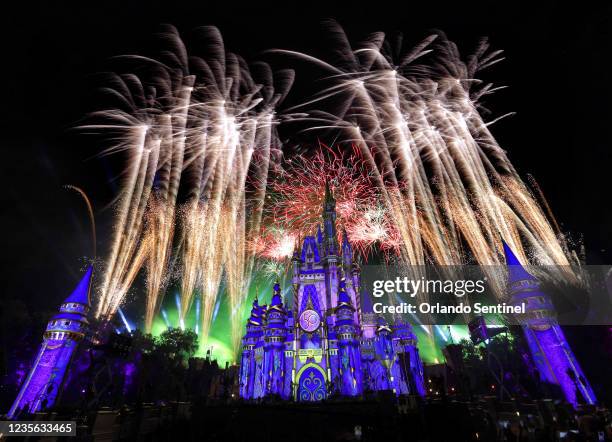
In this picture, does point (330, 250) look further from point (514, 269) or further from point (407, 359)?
point (514, 269)

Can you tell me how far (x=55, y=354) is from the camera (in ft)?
125

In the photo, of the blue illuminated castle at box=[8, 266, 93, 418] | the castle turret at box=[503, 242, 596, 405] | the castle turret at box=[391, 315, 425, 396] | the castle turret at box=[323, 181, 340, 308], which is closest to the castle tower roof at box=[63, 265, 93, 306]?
the blue illuminated castle at box=[8, 266, 93, 418]

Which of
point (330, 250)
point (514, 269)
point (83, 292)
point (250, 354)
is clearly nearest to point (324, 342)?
point (250, 354)

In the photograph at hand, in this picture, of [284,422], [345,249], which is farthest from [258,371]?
[345,249]

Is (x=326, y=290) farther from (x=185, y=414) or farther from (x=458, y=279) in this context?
(x=185, y=414)

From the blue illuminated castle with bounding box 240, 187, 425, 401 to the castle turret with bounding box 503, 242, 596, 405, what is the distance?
14.7m

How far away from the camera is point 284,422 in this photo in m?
27.6

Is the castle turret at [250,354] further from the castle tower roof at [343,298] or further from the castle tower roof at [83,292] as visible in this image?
the castle tower roof at [83,292]

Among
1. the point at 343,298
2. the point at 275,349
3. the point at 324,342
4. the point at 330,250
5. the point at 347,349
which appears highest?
the point at 330,250

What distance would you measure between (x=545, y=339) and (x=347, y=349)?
72.6 ft

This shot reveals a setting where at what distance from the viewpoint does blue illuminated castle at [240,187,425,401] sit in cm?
4272

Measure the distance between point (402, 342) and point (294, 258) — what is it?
2269cm

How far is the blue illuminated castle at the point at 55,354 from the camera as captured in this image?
116 feet

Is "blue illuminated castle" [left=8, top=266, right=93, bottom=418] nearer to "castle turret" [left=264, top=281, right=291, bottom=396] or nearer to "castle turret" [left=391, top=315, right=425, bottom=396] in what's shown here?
"castle turret" [left=264, top=281, right=291, bottom=396]
